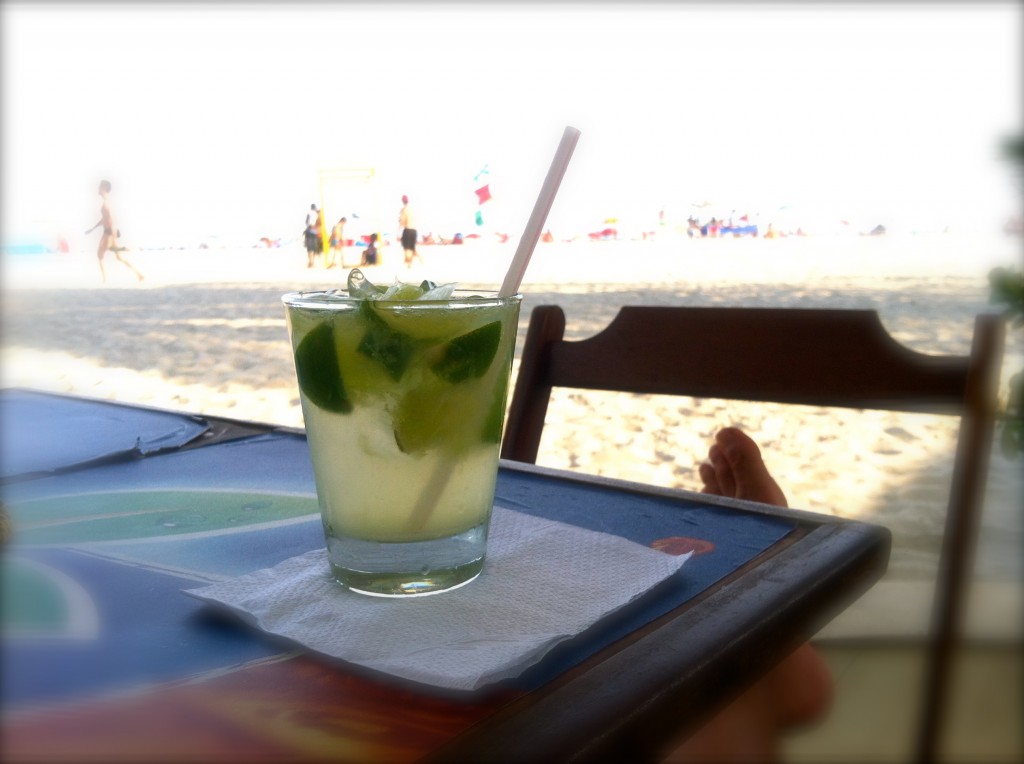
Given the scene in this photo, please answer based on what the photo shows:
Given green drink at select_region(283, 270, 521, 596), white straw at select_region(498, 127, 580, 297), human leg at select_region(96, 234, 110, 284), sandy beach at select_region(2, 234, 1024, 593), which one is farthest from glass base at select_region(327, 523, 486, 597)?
human leg at select_region(96, 234, 110, 284)

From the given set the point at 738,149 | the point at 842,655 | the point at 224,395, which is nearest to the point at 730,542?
the point at 842,655

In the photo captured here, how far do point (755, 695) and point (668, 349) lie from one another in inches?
15.0

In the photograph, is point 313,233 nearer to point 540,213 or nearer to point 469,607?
point 540,213

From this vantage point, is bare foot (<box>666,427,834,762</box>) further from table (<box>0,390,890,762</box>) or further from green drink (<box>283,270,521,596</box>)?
green drink (<box>283,270,521,596</box>)

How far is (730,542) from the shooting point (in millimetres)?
565

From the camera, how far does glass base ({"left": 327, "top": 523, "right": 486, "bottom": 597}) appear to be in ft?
1.53

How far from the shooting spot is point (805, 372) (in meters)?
0.96

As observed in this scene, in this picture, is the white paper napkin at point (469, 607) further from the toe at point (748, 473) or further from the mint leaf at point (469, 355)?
the toe at point (748, 473)

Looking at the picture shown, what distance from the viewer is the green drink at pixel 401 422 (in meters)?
0.46

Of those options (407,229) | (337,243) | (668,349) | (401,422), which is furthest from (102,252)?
(401,422)

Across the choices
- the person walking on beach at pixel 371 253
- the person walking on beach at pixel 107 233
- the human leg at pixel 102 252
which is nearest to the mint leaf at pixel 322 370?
the person walking on beach at pixel 107 233

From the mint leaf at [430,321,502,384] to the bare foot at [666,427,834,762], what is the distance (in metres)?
0.52

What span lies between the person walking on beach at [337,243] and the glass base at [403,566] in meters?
9.73

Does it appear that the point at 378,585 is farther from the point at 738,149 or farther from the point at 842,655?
the point at 738,149
